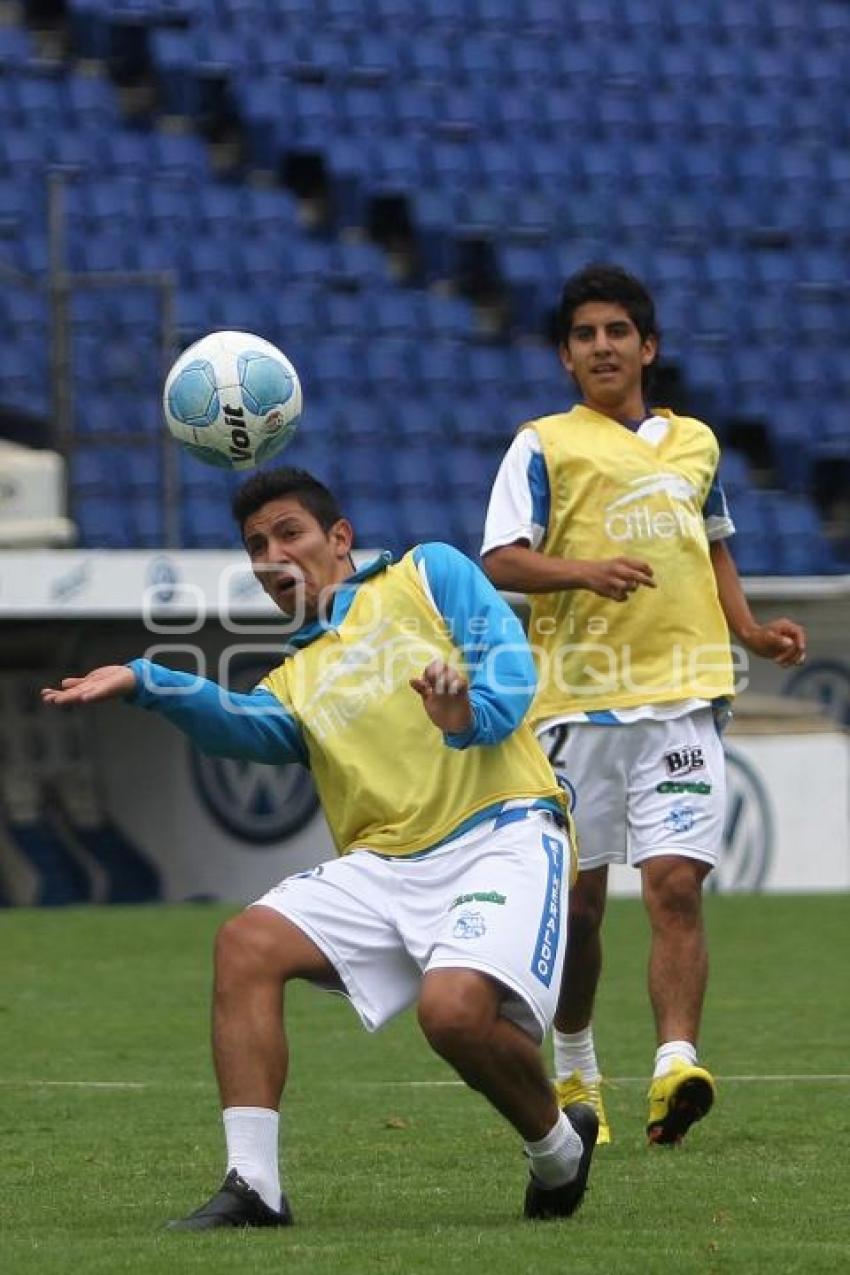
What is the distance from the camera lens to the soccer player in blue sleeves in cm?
448

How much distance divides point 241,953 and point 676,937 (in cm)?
183

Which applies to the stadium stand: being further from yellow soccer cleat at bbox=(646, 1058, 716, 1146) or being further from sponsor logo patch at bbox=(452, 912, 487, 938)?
sponsor logo patch at bbox=(452, 912, 487, 938)

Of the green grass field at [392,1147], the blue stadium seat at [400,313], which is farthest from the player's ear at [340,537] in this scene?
the blue stadium seat at [400,313]

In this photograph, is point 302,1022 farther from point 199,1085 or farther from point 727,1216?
point 727,1216

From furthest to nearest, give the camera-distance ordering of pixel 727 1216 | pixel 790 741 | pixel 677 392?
pixel 677 392, pixel 790 741, pixel 727 1216

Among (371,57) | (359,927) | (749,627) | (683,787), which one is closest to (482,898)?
(359,927)

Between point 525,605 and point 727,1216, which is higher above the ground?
point 727,1216

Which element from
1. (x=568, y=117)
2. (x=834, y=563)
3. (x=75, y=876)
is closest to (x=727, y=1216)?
(x=75, y=876)

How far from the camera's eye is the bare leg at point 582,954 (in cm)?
616

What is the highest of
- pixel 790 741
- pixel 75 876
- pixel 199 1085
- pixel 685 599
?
pixel 685 599

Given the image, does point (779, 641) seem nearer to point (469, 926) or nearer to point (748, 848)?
point (469, 926)

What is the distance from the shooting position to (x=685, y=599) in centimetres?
632

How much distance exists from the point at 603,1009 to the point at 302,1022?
45.0 inches

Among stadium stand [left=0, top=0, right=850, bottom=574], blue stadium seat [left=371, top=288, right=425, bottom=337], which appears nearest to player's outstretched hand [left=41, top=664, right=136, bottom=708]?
stadium stand [left=0, top=0, right=850, bottom=574]
